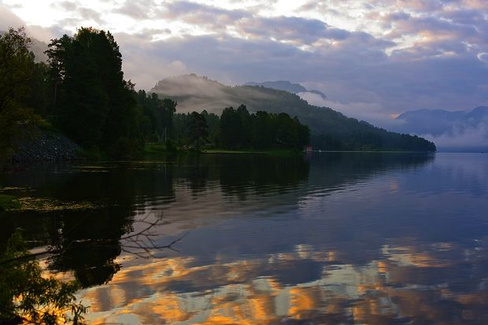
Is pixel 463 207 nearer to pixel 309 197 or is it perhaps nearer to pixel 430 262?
pixel 309 197

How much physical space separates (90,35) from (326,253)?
114 m

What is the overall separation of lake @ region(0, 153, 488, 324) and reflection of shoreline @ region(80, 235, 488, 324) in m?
0.05

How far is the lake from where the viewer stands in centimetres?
1435

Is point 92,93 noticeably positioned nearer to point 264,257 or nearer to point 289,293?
point 264,257

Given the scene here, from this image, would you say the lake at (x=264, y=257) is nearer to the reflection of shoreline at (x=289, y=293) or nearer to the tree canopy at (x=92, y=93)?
the reflection of shoreline at (x=289, y=293)

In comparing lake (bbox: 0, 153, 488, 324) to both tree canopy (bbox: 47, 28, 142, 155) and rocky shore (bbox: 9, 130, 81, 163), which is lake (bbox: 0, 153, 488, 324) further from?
tree canopy (bbox: 47, 28, 142, 155)

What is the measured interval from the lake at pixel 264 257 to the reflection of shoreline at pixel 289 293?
0.05 meters

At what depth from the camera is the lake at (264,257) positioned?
14.4 meters

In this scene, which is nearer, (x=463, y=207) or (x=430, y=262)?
(x=430, y=262)

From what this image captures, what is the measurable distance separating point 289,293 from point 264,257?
4991 millimetres

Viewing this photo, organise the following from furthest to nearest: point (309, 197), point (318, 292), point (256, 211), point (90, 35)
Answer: point (90, 35) < point (309, 197) < point (256, 211) < point (318, 292)

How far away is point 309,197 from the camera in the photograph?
44438 millimetres

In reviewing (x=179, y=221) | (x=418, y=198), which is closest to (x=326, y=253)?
(x=179, y=221)

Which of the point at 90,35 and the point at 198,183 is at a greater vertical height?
the point at 90,35
